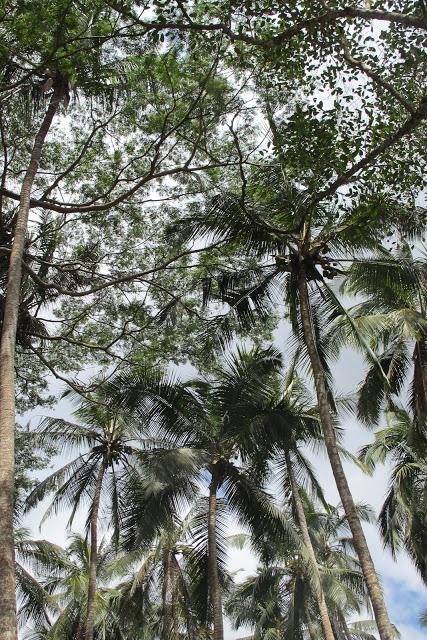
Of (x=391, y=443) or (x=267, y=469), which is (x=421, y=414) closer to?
(x=267, y=469)

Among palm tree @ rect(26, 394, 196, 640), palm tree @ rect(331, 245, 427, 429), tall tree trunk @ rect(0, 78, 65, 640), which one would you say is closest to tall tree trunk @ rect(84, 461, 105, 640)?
palm tree @ rect(26, 394, 196, 640)

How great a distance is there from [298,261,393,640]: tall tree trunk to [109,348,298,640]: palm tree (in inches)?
178

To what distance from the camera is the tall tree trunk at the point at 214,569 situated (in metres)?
14.1

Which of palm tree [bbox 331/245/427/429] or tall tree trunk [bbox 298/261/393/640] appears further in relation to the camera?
palm tree [bbox 331/245/427/429]

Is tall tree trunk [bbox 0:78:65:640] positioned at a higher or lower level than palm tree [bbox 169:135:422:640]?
lower

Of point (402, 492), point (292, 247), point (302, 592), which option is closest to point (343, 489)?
point (292, 247)

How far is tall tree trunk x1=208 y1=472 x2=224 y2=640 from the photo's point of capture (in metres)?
14.1

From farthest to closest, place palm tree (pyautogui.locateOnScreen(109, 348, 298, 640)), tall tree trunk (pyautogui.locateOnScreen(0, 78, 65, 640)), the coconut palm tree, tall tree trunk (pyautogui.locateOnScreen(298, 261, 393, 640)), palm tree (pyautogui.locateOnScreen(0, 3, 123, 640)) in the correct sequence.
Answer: the coconut palm tree < palm tree (pyautogui.locateOnScreen(109, 348, 298, 640)) < tall tree trunk (pyautogui.locateOnScreen(298, 261, 393, 640)) < palm tree (pyautogui.locateOnScreen(0, 3, 123, 640)) < tall tree trunk (pyautogui.locateOnScreen(0, 78, 65, 640))

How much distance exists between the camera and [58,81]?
11188mm

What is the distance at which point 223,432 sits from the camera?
1580 centimetres

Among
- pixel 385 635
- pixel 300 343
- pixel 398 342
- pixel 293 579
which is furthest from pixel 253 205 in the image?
pixel 293 579

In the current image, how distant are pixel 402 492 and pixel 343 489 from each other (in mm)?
11343

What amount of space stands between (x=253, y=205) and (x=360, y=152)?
3.31m

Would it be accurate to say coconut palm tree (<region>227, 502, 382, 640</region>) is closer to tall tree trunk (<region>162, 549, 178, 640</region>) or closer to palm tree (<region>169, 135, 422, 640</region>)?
Result: tall tree trunk (<region>162, 549, 178, 640</region>)
